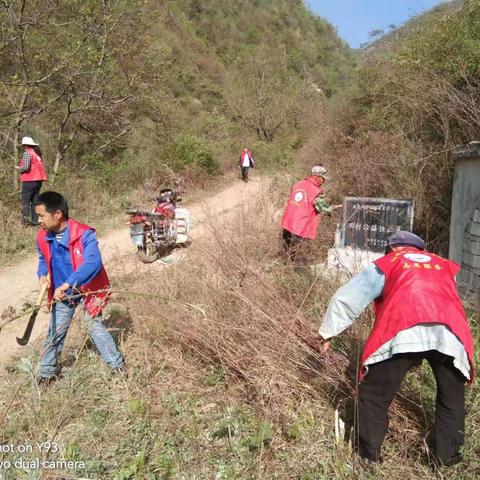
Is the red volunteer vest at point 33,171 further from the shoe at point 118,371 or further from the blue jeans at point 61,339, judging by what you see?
the shoe at point 118,371

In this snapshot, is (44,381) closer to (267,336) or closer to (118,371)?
(118,371)

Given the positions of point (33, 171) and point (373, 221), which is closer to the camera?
point (373, 221)

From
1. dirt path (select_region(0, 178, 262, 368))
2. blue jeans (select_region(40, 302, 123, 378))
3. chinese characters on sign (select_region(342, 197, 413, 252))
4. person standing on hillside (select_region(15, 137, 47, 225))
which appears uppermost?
person standing on hillside (select_region(15, 137, 47, 225))

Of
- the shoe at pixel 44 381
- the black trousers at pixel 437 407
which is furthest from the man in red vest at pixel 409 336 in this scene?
the shoe at pixel 44 381

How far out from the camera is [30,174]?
26.2 ft

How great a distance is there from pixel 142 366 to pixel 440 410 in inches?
89.3

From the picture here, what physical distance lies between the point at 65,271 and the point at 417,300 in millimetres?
2573

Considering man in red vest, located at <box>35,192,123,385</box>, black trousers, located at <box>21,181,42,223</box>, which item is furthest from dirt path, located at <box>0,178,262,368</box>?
black trousers, located at <box>21,181,42,223</box>

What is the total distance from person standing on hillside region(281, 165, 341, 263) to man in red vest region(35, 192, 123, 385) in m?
2.65

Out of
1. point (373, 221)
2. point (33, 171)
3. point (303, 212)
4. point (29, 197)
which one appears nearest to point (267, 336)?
point (303, 212)

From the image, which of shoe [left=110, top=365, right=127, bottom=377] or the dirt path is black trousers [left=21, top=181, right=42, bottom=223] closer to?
the dirt path

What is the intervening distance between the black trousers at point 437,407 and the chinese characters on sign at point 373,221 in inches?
136

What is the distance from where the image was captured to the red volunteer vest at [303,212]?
542 cm

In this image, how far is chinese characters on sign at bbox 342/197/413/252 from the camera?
569 centimetres
